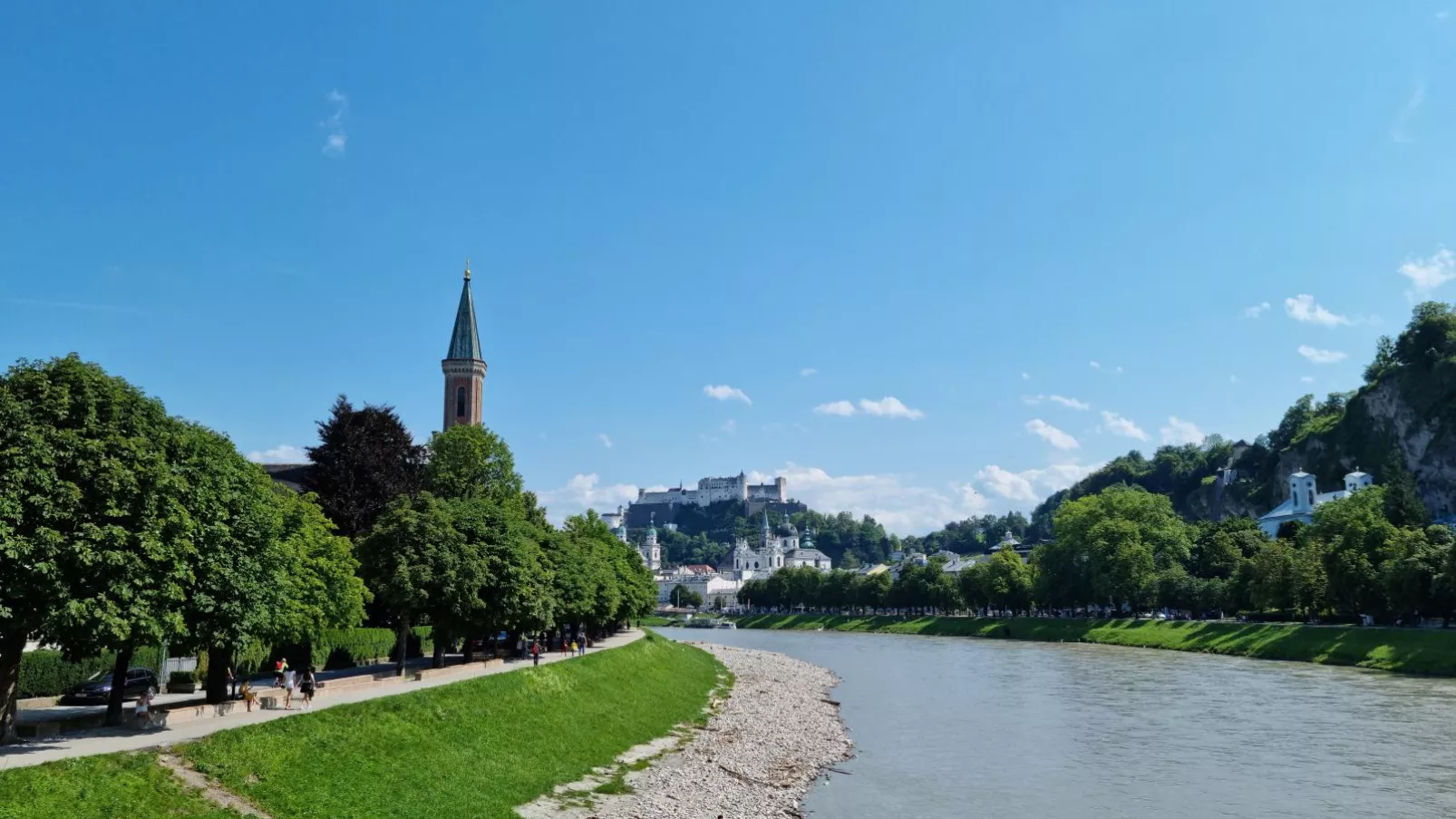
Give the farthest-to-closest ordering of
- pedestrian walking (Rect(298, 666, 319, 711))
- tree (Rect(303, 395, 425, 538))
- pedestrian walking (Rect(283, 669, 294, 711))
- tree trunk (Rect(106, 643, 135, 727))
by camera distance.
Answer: tree (Rect(303, 395, 425, 538)) → pedestrian walking (Rect(283, 669, 294, 711)) → pedestrian walking (Rect(298, 666, 319, 711)) → tree trunk (Rect(106, 643, 135, 727))

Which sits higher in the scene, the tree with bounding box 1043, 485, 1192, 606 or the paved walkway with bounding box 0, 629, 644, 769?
the tree with bounding box 1043, 485, 1192, 606

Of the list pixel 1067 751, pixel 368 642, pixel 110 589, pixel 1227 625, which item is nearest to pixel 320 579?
pixel 110 589

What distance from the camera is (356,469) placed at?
197ft

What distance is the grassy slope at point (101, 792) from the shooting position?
59.8ft

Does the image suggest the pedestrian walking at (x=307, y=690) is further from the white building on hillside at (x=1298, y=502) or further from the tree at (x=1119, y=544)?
the white building on hillside at (x=1298, y=502)

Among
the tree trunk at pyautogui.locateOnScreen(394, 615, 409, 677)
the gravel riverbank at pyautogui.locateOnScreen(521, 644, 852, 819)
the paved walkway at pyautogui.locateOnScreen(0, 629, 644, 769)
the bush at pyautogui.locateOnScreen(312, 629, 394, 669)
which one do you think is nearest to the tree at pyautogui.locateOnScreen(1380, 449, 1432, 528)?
the gravel riverbank at pyautogui.locateOnScreen(521, 644, 852, 819)

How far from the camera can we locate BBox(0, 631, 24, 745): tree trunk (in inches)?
898

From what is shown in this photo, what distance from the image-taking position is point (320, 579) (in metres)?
35.2

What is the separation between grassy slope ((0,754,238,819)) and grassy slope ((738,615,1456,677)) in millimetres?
66790

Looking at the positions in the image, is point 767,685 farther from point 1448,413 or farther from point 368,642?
point 1448,413

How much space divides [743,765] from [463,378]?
289 ft

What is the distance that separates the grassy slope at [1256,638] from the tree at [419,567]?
56407mm

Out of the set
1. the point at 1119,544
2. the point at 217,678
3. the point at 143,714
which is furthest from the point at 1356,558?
the point at 143,714

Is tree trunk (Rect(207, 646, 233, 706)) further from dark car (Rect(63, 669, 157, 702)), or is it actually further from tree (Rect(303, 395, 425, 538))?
tree (Rect(303, 395, 425, 538))
